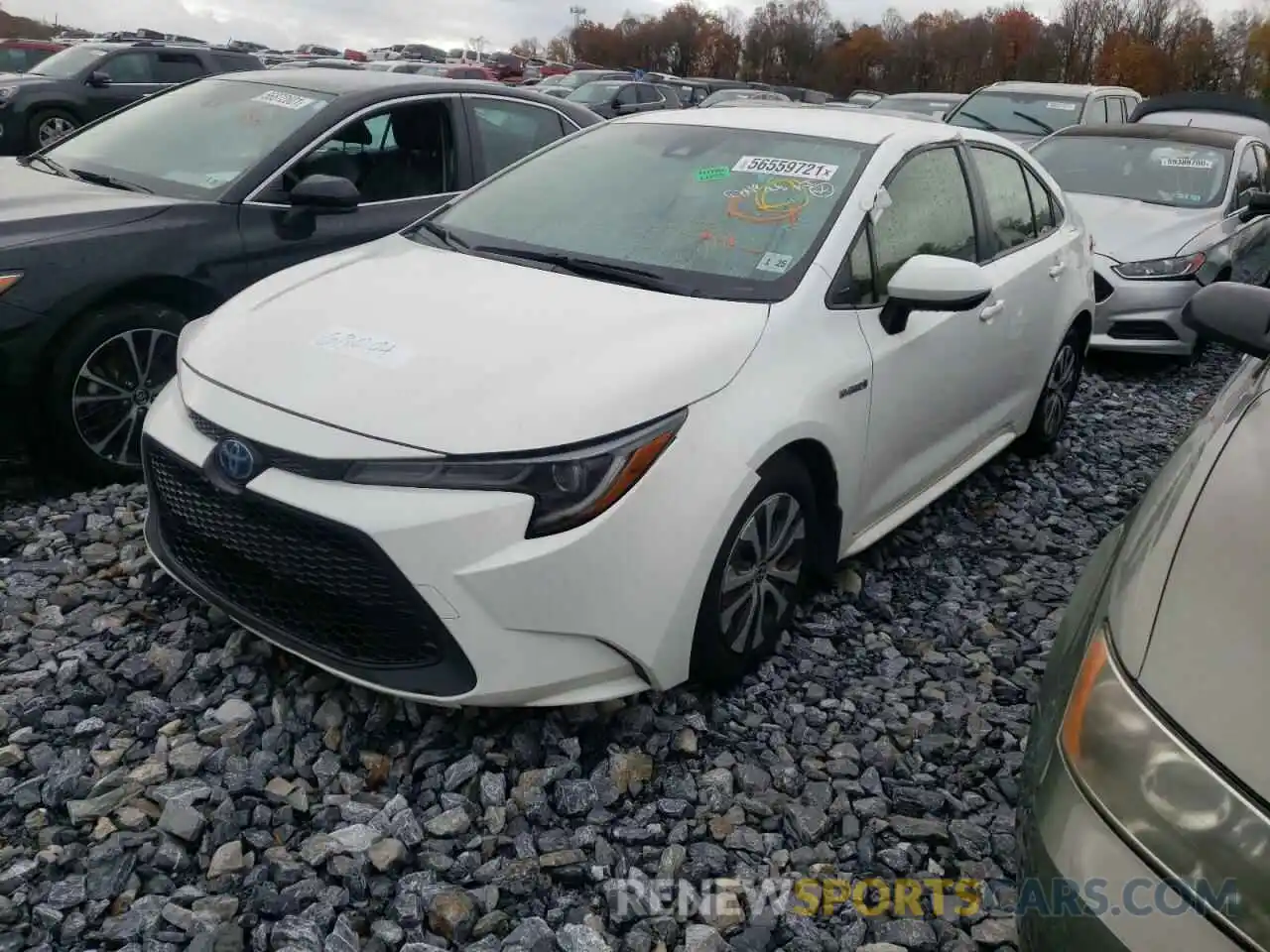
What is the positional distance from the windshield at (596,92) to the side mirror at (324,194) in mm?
16539

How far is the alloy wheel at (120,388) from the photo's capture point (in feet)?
12.7

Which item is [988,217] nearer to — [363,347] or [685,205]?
[685,205]

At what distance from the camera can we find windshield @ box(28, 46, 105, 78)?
1316 cm

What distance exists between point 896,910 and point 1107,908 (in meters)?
0.95

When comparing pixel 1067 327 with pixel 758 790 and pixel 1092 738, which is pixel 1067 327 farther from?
pixel 1092 738

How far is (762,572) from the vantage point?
2953 mm

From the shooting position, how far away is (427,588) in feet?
7.74

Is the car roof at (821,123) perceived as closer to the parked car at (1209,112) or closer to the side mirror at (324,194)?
the side mirror at (324,194)

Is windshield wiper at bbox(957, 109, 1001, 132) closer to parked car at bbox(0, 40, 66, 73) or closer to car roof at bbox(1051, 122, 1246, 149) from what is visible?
car roof at bbox(1051, 122, 1246, 149)

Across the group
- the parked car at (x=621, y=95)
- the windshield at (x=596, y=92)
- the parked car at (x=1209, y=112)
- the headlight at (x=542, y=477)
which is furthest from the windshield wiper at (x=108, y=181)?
the windshield at (x=596, y=92)

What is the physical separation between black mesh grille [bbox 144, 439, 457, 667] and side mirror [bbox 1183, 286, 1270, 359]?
2126mm

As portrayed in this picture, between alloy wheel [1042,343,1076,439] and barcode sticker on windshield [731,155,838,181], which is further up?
barcode sticker on windshield [731,155,838,181]

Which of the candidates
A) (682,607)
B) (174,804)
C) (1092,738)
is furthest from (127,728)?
(1092,738)

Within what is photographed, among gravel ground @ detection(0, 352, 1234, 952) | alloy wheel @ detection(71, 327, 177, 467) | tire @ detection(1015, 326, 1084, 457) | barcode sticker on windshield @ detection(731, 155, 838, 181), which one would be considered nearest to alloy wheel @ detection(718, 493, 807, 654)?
gravel ground @ detection(0, 352, 1234, 952)
